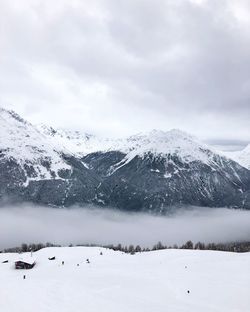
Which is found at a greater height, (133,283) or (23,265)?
(133,283)

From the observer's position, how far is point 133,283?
7881cm

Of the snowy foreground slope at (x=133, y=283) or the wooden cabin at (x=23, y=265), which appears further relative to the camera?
the wooden cabin at (x=23, y=265)

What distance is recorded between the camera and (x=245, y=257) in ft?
313

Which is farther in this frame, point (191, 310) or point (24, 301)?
point (24, 301)

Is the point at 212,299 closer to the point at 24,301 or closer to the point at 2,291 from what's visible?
the point at 24,301

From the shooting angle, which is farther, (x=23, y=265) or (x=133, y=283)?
(x=23, y=265)

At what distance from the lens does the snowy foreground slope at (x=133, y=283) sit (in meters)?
64.2

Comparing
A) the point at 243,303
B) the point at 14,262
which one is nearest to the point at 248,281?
the point at 243,303

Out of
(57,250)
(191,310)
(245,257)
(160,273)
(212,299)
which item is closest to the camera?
(191,310)

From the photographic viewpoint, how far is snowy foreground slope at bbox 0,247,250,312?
211 ft

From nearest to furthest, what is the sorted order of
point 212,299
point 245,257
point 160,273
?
1. point 212,299
2. point 160,273
3. point 245,257

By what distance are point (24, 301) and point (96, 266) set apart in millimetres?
34020

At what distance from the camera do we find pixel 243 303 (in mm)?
64500

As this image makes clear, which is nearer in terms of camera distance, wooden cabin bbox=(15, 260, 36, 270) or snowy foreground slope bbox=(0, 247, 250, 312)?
snowy foreground slope bbox=(0, 247, 250, 312)
